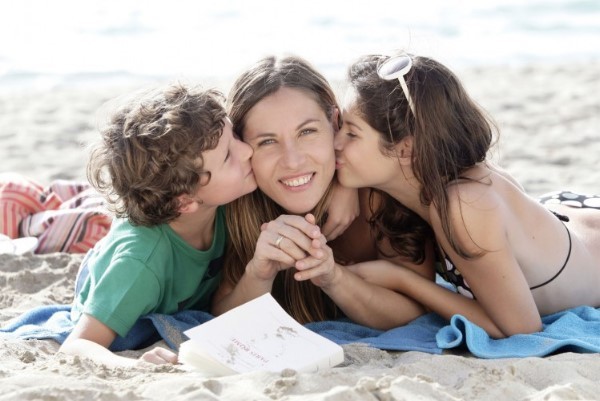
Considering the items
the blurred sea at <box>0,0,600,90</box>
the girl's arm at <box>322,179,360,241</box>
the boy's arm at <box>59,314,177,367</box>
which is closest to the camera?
the boy's arm at <box>59,314,177,367</box>

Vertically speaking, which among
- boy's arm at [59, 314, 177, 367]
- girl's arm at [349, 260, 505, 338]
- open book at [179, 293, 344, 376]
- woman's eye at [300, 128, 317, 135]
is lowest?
girl's arm at [349, 260, 505, 338]

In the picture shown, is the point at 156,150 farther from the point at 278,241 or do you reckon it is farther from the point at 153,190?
the point at 278,241

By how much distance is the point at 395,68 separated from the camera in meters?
3.41

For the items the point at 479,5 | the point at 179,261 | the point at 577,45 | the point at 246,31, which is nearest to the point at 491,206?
the point at 179,261

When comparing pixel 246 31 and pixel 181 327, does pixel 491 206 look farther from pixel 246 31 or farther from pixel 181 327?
pixel 246 31

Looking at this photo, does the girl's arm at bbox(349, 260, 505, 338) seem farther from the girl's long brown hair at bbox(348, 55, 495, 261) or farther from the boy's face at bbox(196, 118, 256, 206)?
the boy's face at bbox(196, 118, 256, 206)

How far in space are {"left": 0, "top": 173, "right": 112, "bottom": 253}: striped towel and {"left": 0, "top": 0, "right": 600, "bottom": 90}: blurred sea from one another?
423 centimetres

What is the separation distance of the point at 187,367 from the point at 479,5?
35.7ft

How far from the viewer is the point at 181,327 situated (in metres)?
3.47

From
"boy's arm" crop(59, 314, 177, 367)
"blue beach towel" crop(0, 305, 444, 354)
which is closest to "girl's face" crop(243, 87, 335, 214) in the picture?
"blue beach towel" crop(0, 305, 444, 354)

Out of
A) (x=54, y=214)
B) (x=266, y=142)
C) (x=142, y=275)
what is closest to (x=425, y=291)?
(x=266, y=142)

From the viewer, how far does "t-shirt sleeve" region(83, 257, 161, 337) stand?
325 cm

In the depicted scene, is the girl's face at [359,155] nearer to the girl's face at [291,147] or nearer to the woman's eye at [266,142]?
the girl's face at [291,147]

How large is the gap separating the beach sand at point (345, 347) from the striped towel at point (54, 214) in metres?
0.18
